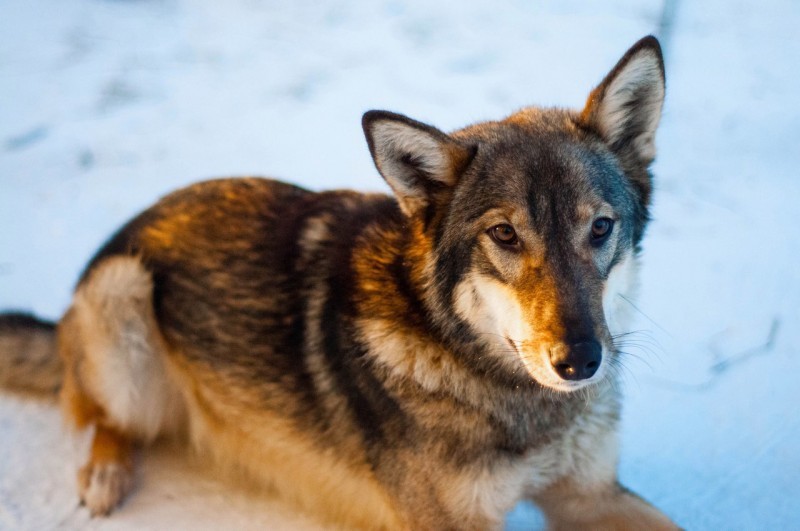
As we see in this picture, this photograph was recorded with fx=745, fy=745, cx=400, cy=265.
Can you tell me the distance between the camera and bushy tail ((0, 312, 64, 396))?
3660mm

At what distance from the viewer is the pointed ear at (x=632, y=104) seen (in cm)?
252

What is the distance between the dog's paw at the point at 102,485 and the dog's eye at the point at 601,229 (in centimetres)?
231

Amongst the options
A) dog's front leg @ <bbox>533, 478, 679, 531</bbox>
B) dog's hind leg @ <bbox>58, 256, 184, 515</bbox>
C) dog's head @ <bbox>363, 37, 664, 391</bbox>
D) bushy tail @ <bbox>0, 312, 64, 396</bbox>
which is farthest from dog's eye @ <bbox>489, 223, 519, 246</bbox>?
bushy tail @ <bbox>0, 312, 64, 396</bbox>

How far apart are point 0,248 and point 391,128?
3424mm

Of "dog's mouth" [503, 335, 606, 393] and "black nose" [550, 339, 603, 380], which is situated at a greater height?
"black nose" [550, 339, 603, 380]

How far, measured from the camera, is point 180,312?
3.28 metres

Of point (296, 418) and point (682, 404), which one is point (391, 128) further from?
point (682, 404)

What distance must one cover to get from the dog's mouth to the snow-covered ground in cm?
69

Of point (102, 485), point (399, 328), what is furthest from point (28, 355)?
point (399, 328)

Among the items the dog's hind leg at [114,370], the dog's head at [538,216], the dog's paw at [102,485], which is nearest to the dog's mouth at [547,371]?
the dog's head at [538,216]

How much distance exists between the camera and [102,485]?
10.7 ft

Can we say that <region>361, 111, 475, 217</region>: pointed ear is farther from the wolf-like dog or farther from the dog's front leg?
the dog's front leg

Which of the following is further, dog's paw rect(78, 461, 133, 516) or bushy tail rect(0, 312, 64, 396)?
bushy tail rect(0, 312, 64, 396)

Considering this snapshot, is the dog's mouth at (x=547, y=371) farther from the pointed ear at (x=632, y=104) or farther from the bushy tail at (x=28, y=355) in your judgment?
the bushy tail at (x=28, y=355)
